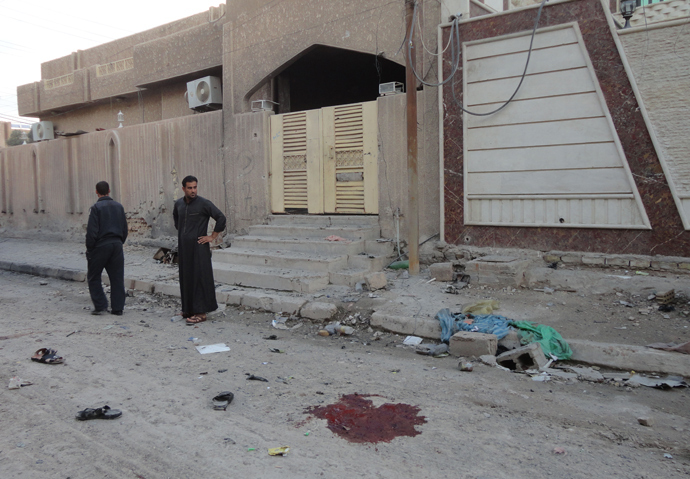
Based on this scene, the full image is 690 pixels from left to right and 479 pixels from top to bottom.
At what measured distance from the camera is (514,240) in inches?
291

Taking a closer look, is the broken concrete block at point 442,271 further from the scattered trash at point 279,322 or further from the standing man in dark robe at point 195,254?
the standing man in dark robe at point 195,254

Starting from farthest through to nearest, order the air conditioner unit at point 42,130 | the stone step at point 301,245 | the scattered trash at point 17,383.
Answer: the air conditioner unit at point 42,130, the stone step at point 301,245, the scattered trash at point 17,383

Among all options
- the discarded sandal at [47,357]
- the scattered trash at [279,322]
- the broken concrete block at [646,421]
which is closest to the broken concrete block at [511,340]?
the broken concrete block at [646,421]

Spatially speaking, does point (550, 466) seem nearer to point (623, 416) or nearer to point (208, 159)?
point (623, 416)

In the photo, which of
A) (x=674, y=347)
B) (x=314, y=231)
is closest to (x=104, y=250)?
(x=314, y=231)

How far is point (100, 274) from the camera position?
6910 mm

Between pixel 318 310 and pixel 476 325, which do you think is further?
pixel 318 310

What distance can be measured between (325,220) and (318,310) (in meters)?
3.06

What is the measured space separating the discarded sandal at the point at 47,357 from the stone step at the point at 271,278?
3136mm

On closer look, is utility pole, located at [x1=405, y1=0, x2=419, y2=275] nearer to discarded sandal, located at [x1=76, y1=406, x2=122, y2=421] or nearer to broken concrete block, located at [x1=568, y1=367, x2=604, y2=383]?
broken concrete block, located at [x1=568, y1=367, x2=604, y2=383]

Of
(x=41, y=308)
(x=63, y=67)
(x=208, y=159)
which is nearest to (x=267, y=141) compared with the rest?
(x=208, y=159)

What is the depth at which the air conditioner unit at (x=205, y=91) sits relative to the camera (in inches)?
470

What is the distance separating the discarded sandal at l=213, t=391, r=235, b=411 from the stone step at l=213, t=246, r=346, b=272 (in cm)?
399

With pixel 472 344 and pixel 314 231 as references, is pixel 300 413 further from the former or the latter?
pixel 314 231
